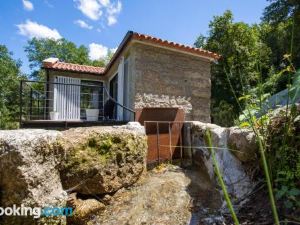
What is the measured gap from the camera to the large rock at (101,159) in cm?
456

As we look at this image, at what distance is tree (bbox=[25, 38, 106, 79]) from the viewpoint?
33116 mm

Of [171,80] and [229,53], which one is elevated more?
[229,53]

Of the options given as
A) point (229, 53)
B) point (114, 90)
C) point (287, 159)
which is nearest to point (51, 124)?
point (114, 90)

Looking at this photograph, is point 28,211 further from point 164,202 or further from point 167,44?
point 167,44

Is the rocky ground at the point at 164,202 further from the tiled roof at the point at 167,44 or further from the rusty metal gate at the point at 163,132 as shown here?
the tiled roof at the point at 167,44

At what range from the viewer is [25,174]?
3.74 m

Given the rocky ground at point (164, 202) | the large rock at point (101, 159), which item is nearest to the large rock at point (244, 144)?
the rocky ground at point (164, 202)

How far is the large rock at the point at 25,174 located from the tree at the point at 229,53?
975 cm

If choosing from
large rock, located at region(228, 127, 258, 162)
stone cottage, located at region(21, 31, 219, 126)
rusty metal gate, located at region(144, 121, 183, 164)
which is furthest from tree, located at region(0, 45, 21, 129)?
large rock, located at region(228, 127, 258, 162)

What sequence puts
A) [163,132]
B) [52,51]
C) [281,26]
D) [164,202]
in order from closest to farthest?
[164,202] < [163,132] < [281,26] < [52,51]

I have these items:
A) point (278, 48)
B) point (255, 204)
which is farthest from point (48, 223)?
point (278, 48)

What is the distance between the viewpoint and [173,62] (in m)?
8.28

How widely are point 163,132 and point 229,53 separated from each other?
9004 millimetres

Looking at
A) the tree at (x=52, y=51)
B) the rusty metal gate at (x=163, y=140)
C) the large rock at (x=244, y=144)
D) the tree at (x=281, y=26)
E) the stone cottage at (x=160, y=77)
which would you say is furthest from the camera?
the tree at (x=52, y=51)
